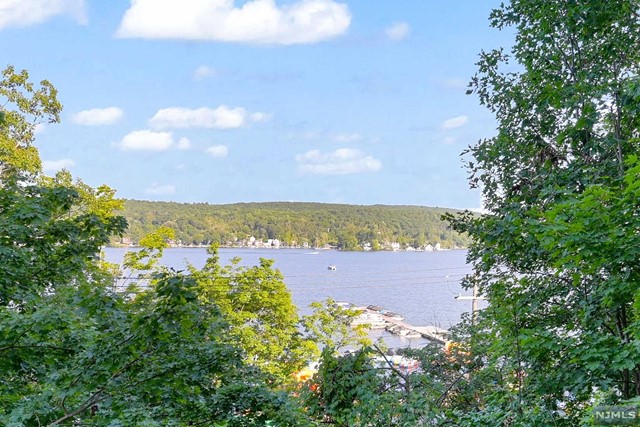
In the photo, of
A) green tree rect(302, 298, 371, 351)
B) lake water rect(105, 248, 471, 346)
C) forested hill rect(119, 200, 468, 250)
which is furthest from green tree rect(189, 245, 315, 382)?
forested hill rect(119, 200, 468, 250)

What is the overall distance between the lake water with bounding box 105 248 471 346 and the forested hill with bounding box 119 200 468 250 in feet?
5.80

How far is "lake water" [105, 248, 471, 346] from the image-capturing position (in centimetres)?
2408

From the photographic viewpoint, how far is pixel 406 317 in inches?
955

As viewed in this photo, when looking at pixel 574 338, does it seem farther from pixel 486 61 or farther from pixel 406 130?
pixel 406 130

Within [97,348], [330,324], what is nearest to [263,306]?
[330,324]

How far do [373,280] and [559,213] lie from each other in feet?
127

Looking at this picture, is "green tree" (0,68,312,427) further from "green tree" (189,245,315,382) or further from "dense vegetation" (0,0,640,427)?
"green tree" (189,245,315,382)

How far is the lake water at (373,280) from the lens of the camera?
24078 mm

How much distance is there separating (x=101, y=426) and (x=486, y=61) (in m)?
5.56

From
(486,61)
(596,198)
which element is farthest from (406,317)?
(596,198)

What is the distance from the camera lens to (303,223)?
133 ft

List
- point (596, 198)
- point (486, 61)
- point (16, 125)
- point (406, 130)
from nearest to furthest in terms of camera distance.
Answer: point (596, 198) < point (486, 61) < point (16, 125) < point (406, 130)

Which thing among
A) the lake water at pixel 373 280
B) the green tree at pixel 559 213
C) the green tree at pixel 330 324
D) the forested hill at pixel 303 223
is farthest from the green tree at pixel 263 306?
the forested hill at pixel 303 223

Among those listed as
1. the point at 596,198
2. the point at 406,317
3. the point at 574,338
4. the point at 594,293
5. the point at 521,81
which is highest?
the point at 521,81
